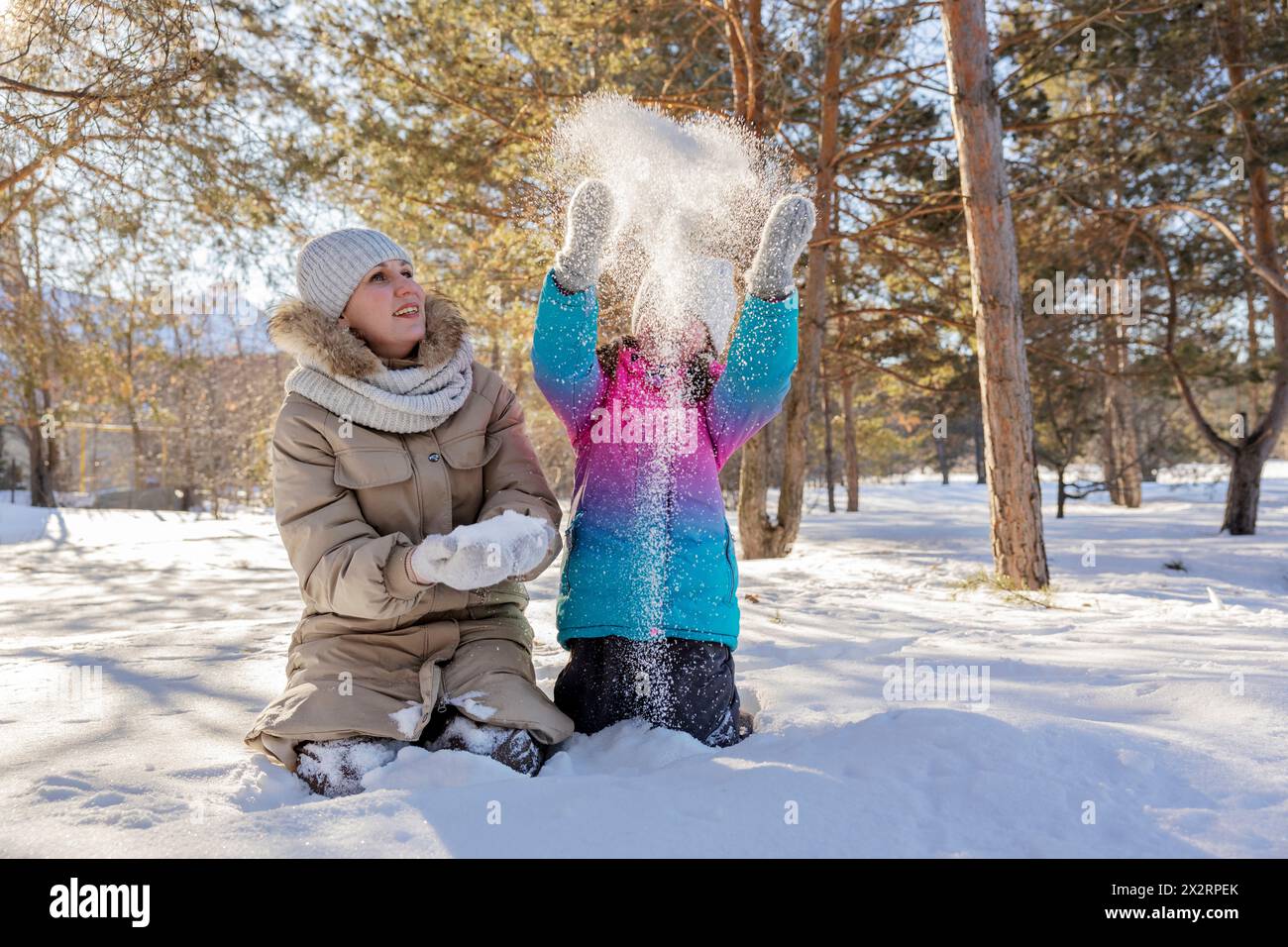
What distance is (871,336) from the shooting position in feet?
35.0

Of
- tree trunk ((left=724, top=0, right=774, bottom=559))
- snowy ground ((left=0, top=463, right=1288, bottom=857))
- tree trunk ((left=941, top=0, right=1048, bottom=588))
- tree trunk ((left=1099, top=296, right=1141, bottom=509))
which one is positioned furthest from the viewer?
tree trunk ((left=1099, top=296, right=1141, bottom=509))

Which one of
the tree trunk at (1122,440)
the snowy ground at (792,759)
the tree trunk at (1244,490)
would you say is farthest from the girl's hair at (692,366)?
the tree trunk at (1122,440)

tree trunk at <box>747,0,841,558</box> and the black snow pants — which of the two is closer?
the black snow pants

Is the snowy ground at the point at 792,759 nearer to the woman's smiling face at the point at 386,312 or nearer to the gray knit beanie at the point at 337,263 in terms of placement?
the woman's smiling face at the point at 386,312

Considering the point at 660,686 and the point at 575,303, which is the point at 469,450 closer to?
the point at 575,303

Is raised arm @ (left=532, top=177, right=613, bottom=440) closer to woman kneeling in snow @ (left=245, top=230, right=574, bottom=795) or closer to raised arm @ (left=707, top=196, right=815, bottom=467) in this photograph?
woman kneeling in snow @ (left=245, top=230, right=574, bottom=795)

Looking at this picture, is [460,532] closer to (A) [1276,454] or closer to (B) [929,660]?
(B) [929,660]

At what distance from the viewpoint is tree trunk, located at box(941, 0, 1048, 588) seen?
5418mm

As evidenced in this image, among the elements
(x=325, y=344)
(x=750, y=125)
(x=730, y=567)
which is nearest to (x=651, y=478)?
(x=730, y=567)

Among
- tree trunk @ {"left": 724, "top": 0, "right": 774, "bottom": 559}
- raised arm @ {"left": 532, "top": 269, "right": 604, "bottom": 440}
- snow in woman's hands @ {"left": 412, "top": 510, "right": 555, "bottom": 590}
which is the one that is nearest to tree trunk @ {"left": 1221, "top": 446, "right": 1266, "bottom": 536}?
tree trunk @ {"left": 724, "top": 0, "right": 774, "bottom": 559}

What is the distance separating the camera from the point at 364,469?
2203 mm

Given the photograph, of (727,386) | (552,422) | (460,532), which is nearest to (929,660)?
(727,386)

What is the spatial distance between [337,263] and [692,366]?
1.01m
